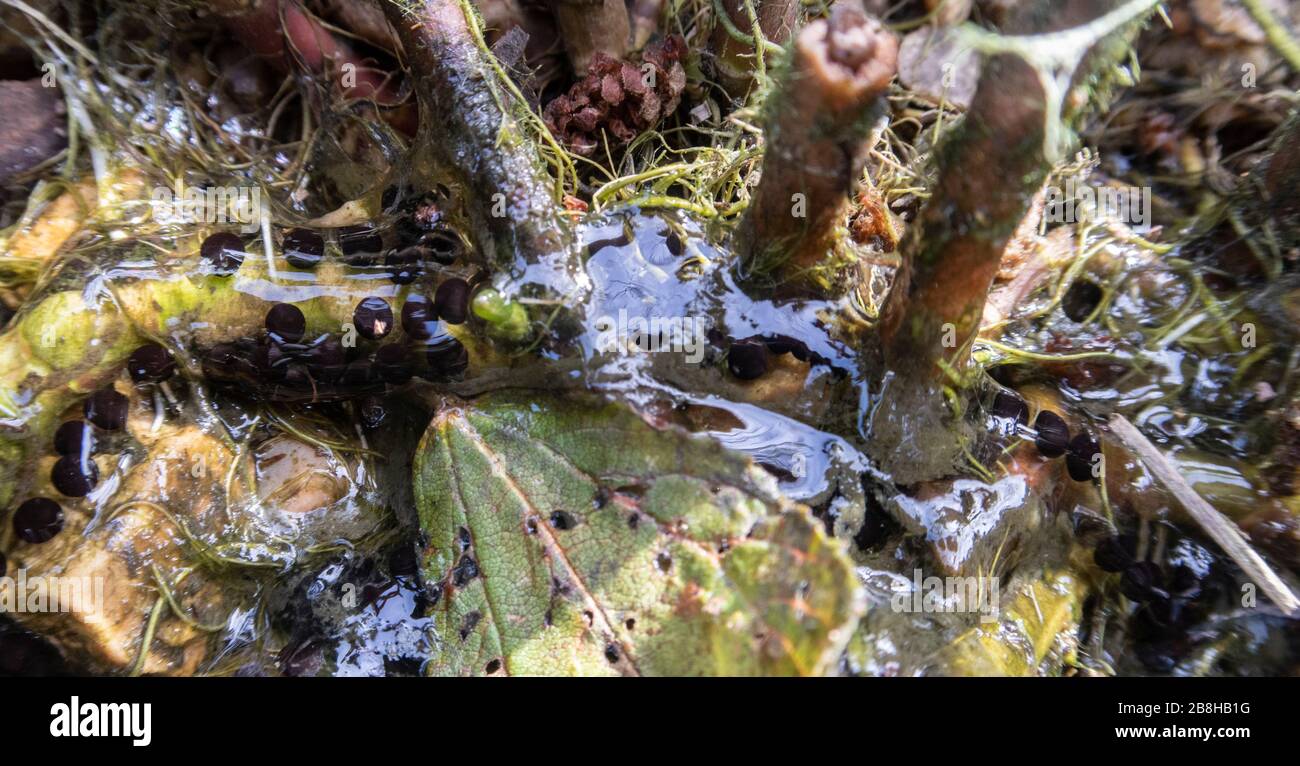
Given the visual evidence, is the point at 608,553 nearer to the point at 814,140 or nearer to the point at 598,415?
the point at 598,415

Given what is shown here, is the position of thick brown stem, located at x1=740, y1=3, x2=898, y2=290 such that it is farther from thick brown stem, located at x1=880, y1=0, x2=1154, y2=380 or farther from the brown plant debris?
the brown plant debris

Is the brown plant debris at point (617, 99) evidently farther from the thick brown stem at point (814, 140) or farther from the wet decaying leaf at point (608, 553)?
the wet decaying leaf at point (608, 553)

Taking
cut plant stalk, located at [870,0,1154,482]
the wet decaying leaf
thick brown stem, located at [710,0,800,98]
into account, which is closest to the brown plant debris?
thick brown stem, located at [710,0,800,98]

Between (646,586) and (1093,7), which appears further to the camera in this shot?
(646,586)

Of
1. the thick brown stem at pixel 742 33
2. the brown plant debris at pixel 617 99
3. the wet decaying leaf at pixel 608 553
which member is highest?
the thick brown stem at pixel 742 33

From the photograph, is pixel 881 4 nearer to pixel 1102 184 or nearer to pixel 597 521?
pixel 1102 184

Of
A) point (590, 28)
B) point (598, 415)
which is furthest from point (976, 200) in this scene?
point (590, 28)

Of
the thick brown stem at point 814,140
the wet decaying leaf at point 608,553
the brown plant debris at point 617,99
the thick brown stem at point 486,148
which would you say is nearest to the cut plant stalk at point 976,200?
the thick brown stem at point 814,140

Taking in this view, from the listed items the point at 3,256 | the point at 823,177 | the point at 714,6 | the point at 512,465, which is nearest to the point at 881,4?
the point at 714,6
